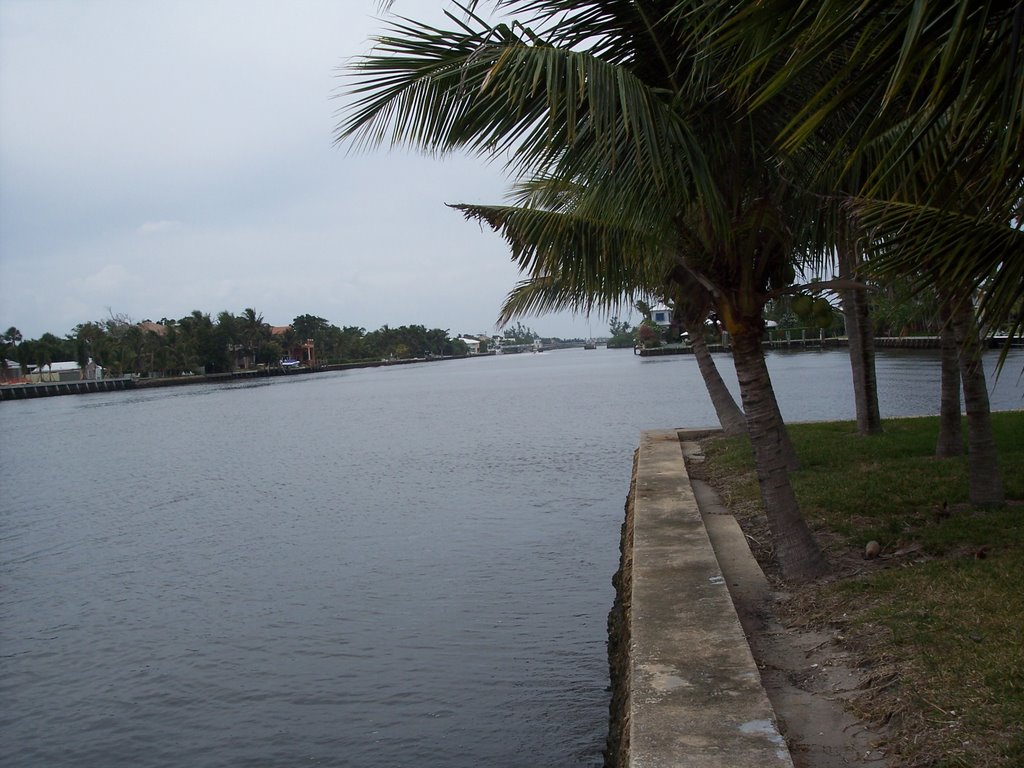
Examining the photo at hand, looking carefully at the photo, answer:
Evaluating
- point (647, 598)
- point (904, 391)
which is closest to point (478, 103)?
point (647, 598)

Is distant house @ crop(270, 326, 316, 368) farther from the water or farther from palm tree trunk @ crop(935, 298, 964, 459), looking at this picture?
palm tree trunk @ crop(935, 298, 964, 459)

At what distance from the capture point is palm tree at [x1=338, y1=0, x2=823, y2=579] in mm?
5719

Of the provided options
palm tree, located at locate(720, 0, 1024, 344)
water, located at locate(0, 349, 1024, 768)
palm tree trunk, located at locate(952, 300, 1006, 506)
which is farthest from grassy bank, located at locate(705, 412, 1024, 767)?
water, located at locate(0, 349, 1024, 768)

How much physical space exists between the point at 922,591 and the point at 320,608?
7354 mm

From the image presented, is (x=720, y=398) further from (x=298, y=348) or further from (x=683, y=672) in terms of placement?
(x=298, y=348)

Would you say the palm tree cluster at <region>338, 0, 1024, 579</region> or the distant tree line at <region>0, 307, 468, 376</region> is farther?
the distant tree line at <region>0, 307, 468, 376</region>

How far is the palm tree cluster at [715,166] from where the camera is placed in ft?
A: 15.8

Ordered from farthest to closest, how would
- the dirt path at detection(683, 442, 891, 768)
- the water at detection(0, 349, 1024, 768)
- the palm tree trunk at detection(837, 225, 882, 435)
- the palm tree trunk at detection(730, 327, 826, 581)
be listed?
1. the palm tree trunk at detection(837, 225, 882, 435)
2. the water at detection(0, 349, 1024, 768)
3. the palm tree trunk at detection(730, 327, 826, 581)
4. the dirt path at detection(683, 442, 891, 768)

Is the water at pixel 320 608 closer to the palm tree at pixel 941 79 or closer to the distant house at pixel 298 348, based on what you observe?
the palm tree at pixel 941 79

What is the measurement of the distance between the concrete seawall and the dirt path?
240mm

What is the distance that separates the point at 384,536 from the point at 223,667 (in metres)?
5.79

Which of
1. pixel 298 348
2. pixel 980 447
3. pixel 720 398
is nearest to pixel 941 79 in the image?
pixel 980 447

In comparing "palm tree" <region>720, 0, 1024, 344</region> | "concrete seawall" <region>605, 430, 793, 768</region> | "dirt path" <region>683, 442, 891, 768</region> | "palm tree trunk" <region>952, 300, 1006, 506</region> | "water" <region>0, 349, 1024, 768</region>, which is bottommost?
"water" <region>0, 349, 1024, 768</region>

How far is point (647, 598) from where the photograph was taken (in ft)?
21.9
